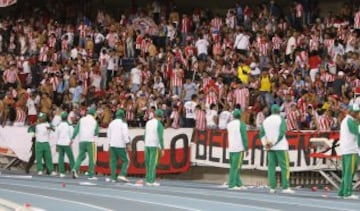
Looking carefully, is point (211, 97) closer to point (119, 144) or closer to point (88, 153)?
point (88, 153)

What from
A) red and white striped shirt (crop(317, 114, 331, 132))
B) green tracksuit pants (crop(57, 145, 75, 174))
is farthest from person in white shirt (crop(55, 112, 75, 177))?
red and white striped shirt (crop(317, 114, 331, 132))

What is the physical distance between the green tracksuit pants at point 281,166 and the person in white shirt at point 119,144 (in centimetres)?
409

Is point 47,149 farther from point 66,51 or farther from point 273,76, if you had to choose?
point 66,51

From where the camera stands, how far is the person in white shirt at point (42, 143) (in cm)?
2527

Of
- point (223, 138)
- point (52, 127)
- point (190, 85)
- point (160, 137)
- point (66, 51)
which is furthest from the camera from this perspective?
point (66, 51)

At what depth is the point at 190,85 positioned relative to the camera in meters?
27.1

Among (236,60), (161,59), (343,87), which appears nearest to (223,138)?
(343,87)

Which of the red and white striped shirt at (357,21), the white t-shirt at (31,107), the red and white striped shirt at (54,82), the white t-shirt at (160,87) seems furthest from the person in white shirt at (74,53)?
the red and white striped shirt at (357,21)

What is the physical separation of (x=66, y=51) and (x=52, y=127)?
8.22m

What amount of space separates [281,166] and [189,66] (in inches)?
391

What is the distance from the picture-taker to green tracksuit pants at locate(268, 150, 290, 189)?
1938 centimetres

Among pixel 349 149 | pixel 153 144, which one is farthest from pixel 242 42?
pixel 349 149

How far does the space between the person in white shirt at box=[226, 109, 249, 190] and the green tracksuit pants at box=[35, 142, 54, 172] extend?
6.89 meters

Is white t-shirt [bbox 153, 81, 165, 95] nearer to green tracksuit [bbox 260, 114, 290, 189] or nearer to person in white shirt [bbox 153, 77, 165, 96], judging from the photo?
person in white shirt [bbox 153, 77, 165, 96]
